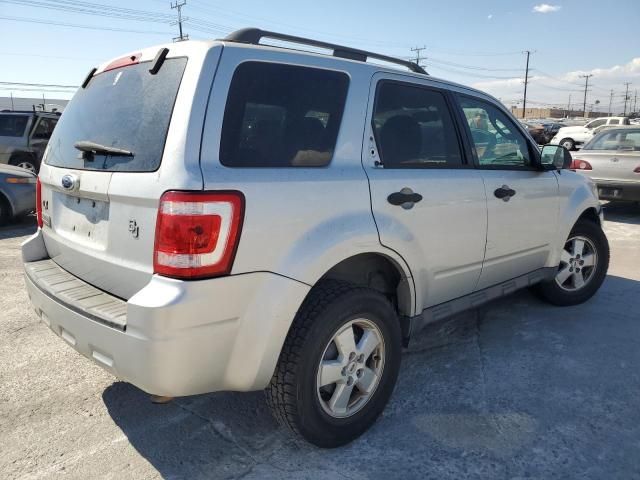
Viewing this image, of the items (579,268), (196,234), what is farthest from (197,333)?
(579,268)

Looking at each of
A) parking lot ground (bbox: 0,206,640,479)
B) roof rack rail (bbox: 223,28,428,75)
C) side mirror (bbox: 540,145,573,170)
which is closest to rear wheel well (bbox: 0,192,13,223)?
parking lot ground (bbox: 0,206,640,479)

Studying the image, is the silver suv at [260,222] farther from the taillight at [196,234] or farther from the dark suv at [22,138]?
the dark suv at [22,138]

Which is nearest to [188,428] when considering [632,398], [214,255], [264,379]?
[264,379]

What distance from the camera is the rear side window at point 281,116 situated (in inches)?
85.9

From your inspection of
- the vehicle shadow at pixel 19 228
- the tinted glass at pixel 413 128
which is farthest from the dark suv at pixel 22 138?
the tinted glass at pixel 413 128

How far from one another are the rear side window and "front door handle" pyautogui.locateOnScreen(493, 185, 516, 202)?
138 centimetres

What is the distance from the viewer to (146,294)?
203cm

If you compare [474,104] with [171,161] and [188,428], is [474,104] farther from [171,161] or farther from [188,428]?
[188,428]

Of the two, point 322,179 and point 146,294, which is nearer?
point 146,294

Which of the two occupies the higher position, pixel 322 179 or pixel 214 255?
pixel 322 179

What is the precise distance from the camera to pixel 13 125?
11688 mm

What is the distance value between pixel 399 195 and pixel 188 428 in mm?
1671

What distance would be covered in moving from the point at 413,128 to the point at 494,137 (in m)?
0.95

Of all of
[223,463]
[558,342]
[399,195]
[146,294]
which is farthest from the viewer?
[558,342]
